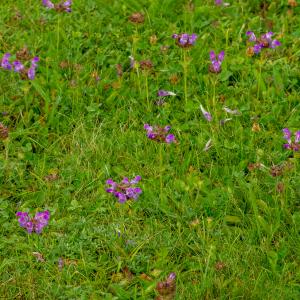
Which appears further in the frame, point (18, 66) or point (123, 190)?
point (18, 66)

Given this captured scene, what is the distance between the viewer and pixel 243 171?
12.0ft

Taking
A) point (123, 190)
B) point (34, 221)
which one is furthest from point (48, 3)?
point (34, 221)

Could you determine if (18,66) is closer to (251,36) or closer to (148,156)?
(148,156)

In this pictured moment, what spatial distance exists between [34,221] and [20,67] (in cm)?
135

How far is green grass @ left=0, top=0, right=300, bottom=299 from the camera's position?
311cm

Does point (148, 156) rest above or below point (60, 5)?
below

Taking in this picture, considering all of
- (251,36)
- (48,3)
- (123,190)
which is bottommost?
(123,190)

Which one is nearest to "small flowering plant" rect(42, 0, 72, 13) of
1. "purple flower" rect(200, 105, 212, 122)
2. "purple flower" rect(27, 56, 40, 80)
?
"purple flower" rect(27, 56, 40, 80)

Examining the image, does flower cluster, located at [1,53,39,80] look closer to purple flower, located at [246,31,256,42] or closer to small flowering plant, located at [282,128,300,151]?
purple flower, located at [246,31,256,42]

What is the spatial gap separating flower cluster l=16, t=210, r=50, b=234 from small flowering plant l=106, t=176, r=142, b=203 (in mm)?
336

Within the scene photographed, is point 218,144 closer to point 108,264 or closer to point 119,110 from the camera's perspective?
point 119,110

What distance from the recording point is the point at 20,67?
4.20 m

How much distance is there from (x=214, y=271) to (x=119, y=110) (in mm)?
1422

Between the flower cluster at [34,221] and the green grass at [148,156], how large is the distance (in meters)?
0.09
